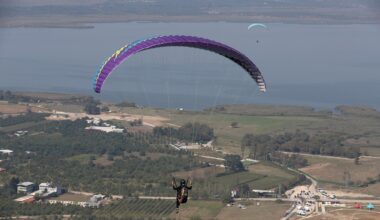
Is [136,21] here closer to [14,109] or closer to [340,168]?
[14,109]

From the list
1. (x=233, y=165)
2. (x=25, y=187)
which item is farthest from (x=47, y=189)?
(x=233, y=165)

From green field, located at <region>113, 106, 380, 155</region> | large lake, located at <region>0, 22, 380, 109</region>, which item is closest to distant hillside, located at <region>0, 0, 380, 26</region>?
large lake, located at <region>0, 22, 380, 109</region>

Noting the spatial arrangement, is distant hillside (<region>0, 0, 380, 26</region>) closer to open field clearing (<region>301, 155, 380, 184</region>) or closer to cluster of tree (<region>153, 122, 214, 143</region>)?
cluster of tree (<region>153, 122, 214, 143</region>)

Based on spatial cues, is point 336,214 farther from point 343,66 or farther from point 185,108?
point 343,66

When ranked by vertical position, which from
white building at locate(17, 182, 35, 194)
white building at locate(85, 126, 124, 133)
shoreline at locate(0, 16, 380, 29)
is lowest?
white building at locate(17, 182, 35, 194)

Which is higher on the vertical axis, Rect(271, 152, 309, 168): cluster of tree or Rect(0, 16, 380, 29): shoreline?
Rect(0, 16, 380, 29): shoreline

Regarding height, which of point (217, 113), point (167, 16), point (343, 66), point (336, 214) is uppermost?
point (167, 16)

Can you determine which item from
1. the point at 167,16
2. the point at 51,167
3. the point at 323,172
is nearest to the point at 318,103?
the point at 323,172
